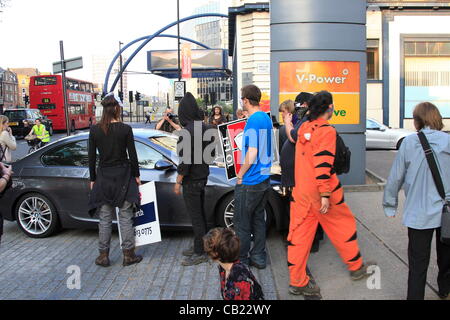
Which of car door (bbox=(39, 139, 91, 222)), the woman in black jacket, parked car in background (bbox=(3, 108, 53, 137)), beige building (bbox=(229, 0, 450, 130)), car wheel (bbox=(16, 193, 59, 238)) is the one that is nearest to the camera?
the woman in black jacket

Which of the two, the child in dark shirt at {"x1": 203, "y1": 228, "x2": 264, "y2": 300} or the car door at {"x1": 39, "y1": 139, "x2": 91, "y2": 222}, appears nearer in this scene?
the child in dark shirt at {"x1": 203, "y1": 228, "x2": 264, "y2": 300}

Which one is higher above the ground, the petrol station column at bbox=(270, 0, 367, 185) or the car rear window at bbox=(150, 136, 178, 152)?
the petrol station column at bbox=(270, 0, 367, 185)

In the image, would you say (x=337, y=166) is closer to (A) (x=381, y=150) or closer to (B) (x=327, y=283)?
(B) (x=327, y=283)

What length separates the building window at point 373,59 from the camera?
24.2 meters

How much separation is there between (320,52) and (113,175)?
16.4 ft

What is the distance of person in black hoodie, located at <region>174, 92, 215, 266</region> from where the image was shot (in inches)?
188

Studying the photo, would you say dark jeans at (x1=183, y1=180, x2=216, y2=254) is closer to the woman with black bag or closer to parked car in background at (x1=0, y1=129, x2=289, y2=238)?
parked car in background at (x1=0, y1=129, x2=289, y2=238)

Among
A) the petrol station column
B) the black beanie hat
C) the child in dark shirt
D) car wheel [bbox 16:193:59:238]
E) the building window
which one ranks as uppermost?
the building window

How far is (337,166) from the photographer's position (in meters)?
4.23

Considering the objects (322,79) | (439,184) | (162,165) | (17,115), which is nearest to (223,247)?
(439,184)

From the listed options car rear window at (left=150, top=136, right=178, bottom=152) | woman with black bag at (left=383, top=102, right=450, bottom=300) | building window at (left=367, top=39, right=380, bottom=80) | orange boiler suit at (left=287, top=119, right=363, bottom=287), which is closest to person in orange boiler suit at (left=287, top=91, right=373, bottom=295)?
orange boiler suit at (left=287, top=119, right=363, bottom=287)

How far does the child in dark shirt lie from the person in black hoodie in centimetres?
192
